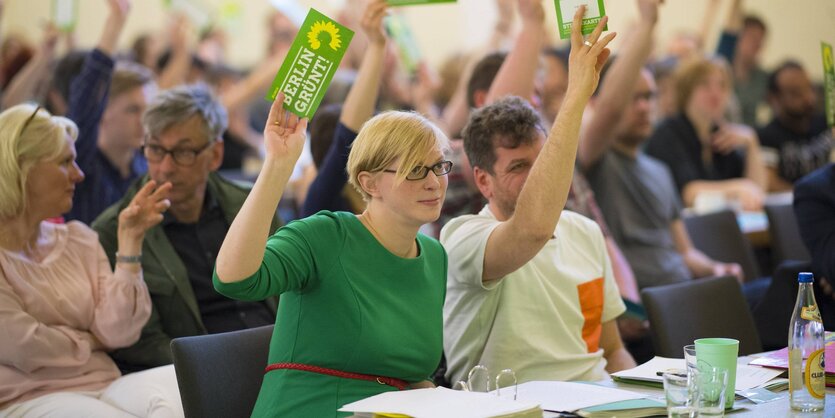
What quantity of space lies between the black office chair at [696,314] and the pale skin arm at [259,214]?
1.21m

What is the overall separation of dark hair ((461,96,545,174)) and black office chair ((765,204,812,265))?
235cm

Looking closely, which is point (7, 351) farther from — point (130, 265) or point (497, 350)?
point (497, 350)

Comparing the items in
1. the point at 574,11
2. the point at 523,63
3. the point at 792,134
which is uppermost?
the point at 792,134

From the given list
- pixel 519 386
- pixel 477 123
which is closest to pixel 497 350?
pixel 519 386

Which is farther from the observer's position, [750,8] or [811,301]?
[750,8]

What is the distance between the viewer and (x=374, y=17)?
3.16m

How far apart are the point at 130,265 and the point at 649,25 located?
75.1 inches

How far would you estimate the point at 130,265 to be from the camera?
2807 mm

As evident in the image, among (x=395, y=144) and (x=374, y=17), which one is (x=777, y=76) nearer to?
(x=374, y=17)

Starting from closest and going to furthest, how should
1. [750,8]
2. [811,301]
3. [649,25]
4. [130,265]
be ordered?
1. [811,301]
2. [130,265]
3. [649,25]
4. [750,8]

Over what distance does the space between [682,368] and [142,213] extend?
4.90 ft

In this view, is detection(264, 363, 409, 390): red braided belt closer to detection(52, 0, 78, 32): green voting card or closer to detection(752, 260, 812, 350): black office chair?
detection(752, 260, 812, 350): black office chair

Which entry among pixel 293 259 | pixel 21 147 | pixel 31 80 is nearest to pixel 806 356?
pixel 293 259

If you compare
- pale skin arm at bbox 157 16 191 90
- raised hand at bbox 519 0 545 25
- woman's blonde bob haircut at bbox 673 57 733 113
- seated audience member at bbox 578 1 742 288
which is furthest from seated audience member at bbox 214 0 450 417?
pale skin arm at bbox 157 16 191 90
